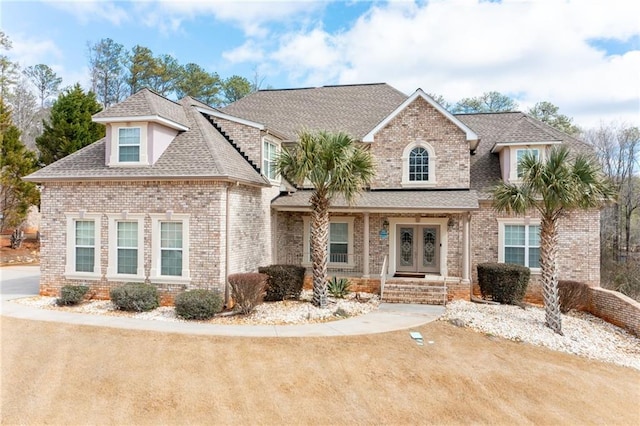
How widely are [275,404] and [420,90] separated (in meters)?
14.9

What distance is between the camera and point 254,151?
16734 mm

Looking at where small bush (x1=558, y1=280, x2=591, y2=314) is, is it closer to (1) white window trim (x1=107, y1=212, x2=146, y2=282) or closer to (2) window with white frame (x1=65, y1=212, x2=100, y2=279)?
(1) white window trim (x1=107, y1=212, x2=146, y2=282)

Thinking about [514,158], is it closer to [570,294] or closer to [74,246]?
[570,294]

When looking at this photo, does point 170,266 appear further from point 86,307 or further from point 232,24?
point 232,24

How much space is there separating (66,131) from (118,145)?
17.2 meters

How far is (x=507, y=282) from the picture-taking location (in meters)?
15.4

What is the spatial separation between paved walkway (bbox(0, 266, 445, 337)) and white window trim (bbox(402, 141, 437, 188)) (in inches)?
233

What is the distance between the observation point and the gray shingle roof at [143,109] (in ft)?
47.0

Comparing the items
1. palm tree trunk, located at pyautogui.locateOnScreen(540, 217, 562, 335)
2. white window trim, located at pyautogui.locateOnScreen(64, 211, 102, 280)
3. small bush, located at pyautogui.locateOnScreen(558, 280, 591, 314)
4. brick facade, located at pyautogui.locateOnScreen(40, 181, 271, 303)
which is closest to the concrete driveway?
brick facade, located at pyautogui.locateOnScreen(40, 181, 271, 303)

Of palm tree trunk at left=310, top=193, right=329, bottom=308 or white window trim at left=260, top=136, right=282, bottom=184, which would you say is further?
white window trim at left=260, top=136, right=282, bottom=184

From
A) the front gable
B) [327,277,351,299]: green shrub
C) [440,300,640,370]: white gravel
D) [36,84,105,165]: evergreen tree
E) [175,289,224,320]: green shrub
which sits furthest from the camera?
[36,84,105,165]: evergreen tree

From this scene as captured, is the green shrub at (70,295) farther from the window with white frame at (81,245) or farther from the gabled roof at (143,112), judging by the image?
the gabled roof at (143,112)

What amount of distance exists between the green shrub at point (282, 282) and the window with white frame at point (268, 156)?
14.5ft

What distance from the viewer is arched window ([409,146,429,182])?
59.8 feet
